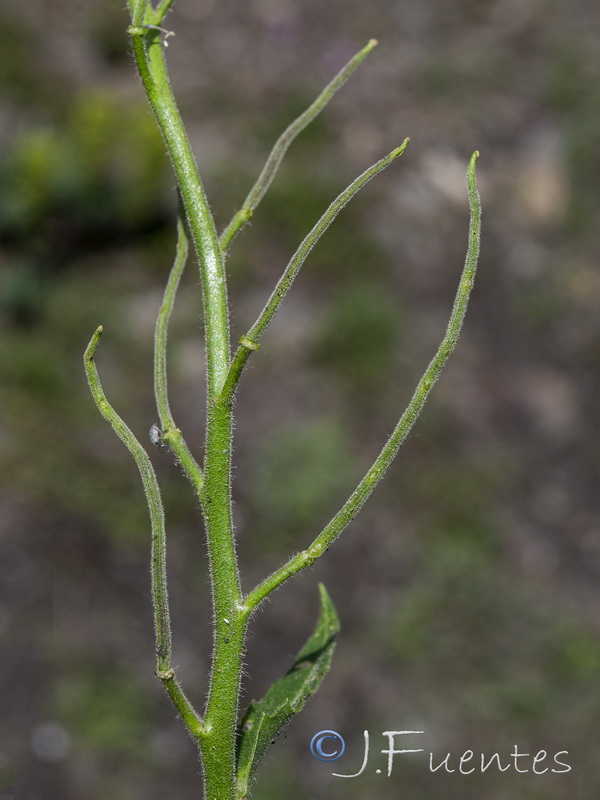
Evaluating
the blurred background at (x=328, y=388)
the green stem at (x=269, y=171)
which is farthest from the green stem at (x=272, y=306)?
the blurred background at (x=328, y=388)

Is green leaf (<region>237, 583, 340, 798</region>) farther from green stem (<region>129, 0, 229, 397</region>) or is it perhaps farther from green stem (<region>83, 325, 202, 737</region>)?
green stem (<region>129, 0, 229, 397</region>)

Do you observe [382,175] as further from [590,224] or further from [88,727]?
[88,727]

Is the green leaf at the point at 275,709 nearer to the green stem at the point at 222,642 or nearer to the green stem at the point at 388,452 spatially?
the green stem at the point at 222,642

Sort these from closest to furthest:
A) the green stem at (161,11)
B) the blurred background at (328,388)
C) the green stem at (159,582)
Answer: the green stem at (159,582), the green stem at (161,11), the blurred background at (328,388)

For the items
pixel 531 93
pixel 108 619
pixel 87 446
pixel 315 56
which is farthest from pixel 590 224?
pixel 108 619

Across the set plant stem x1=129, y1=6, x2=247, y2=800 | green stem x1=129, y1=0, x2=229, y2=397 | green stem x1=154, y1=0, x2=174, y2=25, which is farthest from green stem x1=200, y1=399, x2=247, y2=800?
green stem x1=154, y1=0, x2=174, y2=25

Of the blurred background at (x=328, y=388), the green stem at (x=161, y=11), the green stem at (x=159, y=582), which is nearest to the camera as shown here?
the green stem at (x=159, y=582)
